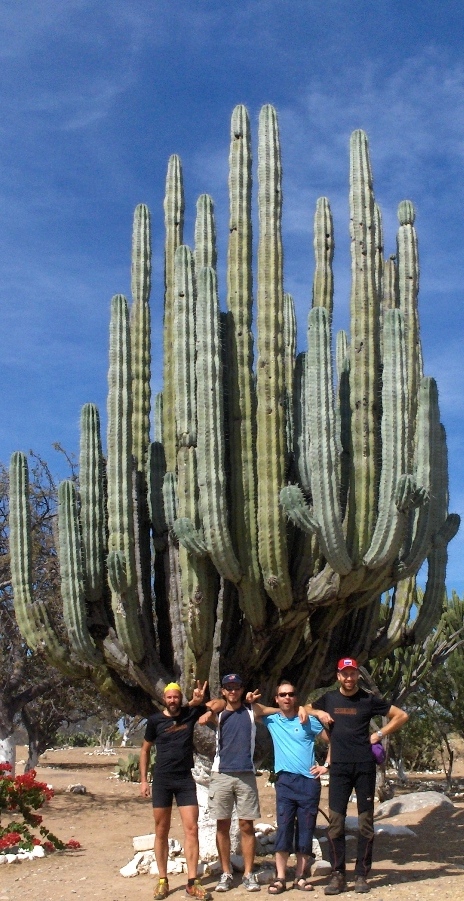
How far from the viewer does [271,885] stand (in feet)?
20.7

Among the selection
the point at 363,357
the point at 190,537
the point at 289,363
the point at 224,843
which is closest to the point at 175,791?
the point at 224,843

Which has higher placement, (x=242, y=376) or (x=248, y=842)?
(x=242, y=376)

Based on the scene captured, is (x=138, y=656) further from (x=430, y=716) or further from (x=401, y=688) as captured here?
(x=430, y=716)

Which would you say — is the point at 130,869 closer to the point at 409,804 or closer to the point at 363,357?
the point at 363,357

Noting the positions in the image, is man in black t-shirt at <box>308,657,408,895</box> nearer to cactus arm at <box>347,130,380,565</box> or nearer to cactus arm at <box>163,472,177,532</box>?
cactus arm at <box>347,130,380,565</box>

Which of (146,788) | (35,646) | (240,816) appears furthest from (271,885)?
→ (35,646)

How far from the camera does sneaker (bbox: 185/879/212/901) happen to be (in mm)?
6137

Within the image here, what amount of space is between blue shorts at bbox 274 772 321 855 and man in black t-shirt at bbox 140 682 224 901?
59cm

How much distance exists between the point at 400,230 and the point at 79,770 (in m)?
17.9

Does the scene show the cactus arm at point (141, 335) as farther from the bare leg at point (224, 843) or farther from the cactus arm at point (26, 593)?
the bare leg at point (224, 843)

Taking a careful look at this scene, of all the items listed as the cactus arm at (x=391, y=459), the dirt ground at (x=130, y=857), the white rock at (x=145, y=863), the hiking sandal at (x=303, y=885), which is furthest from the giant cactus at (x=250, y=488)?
the hiking sandal at (x=303, y=885)

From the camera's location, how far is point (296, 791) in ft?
21.1

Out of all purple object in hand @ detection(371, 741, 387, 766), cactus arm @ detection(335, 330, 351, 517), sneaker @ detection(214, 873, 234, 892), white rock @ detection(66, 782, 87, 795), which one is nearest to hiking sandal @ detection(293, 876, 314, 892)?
sneaker @ detection(214, 873, 234, 892)

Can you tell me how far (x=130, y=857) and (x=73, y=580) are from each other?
2.81 metres
